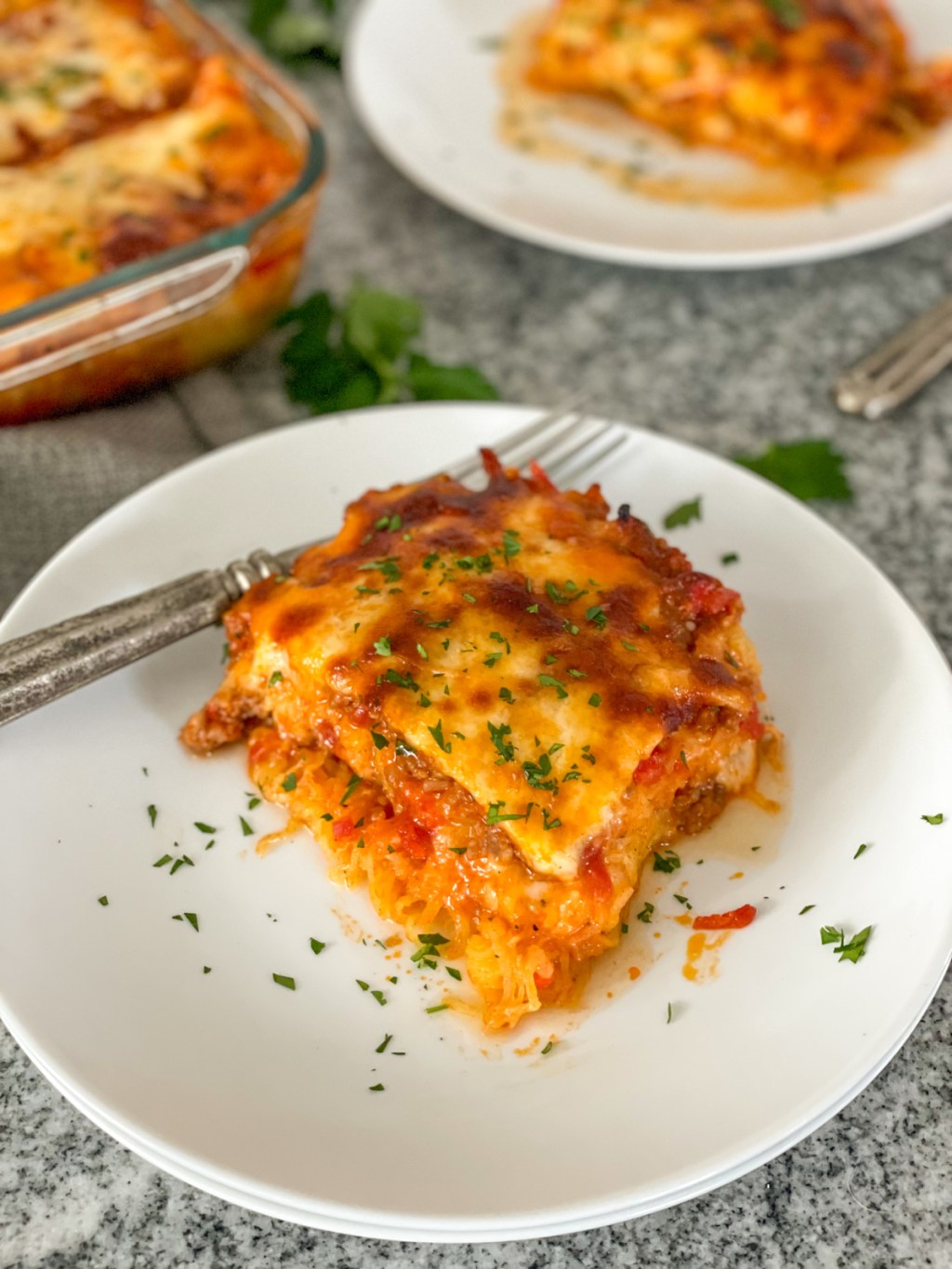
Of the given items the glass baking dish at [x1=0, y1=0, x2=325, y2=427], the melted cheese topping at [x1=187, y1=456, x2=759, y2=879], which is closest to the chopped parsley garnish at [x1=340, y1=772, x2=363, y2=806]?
the melted cheese topping at [x1=187, y1=456, x2=759, y2=879]

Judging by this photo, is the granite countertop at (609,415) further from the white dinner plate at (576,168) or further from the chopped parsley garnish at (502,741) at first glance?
the chopped parsley garnish at (502,741)

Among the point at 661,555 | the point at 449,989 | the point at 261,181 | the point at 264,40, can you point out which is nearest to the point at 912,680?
the point at 661,555

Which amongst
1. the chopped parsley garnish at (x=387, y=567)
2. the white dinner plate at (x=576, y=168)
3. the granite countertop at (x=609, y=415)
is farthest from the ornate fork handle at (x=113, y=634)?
the white dinner plate at (x=576, y=168)

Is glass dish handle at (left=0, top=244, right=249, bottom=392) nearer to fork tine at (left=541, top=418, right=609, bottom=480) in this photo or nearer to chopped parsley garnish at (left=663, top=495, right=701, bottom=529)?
fork tine at (left=541, top=418, right=609, bottom=480)

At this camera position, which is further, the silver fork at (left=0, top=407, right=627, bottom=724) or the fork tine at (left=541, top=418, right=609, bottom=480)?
the fork tine at (left=541, top=418, right=609, bottom=480)

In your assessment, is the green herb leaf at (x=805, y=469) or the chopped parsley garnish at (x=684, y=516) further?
the green herb leaf at (x=805, y=469)

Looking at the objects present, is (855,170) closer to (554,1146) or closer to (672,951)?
(672,951)

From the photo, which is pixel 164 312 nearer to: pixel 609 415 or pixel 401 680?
pixel 609 415
